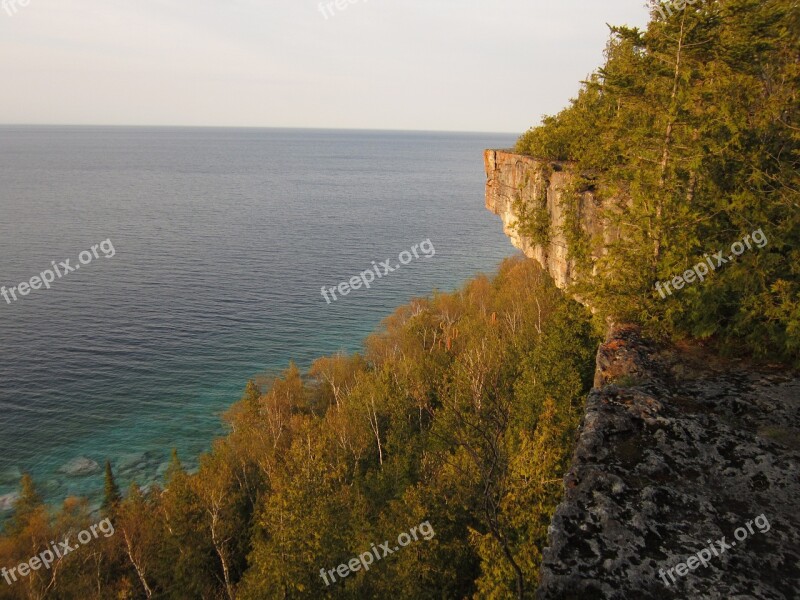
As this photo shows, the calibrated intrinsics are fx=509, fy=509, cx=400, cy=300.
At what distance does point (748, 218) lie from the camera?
A: 512 inches

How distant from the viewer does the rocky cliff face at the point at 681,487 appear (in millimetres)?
5762

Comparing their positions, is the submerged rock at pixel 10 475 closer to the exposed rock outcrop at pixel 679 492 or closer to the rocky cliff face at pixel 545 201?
the rocky cliff face at pixel 545 201

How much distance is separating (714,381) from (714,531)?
5.08 metres

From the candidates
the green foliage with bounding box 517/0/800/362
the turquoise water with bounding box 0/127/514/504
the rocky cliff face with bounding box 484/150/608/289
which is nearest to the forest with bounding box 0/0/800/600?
the green foliage with bounding box 517/0/800/362

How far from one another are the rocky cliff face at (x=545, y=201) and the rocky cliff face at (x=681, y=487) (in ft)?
43.8

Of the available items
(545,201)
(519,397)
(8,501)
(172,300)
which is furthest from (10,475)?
(545,201)

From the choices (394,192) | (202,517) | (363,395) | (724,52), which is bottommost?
(202,517)

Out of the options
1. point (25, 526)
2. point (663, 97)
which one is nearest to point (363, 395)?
point (25, 526)

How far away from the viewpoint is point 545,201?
30953mm

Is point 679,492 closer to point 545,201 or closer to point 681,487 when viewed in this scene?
point 681,487

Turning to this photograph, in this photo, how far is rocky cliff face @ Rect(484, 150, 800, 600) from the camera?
5762 millimetres

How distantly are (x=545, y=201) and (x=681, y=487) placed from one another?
84.6ft

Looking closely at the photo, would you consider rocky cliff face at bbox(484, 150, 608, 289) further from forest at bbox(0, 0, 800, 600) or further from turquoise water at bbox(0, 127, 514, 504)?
turquoise water at bbox(0, 127, 514, 504)

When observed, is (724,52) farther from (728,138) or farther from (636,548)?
(636,548)
